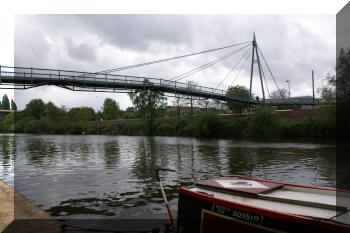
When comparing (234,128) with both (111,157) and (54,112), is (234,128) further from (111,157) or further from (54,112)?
(54,112)

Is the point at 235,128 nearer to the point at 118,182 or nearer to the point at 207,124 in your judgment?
the point at 207,124

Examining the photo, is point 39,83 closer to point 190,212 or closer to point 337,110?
point 190,212

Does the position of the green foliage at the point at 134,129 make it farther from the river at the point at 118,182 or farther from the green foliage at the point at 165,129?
the river at the point at 118,182

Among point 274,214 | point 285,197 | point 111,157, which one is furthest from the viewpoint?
Result: point 111,157

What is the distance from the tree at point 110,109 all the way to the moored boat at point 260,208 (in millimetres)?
128052

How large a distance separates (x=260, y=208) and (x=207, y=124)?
54.9 meters

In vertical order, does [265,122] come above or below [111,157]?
above

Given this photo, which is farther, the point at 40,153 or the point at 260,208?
the point at 40,153

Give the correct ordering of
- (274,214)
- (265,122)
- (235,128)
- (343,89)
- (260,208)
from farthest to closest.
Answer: (235,128) < (265,122) < (343,89) < (260,208) < (274,214)

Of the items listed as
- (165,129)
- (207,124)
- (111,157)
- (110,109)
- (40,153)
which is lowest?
(40,153)

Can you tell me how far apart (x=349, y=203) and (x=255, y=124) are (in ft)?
167

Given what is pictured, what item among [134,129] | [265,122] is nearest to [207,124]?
[265,122]

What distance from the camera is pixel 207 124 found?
59.4 m

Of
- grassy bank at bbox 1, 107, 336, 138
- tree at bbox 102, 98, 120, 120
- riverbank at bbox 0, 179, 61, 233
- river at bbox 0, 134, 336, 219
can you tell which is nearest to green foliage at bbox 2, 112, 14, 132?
tree at bbox 102, 98, 120, 120
